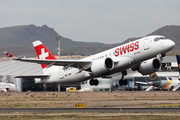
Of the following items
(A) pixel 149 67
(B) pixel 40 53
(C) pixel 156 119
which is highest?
(B) pixel 40 53

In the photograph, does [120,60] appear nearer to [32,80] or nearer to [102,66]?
[102,66]

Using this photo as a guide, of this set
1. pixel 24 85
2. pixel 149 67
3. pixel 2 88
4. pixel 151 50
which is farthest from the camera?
pixel 24 85

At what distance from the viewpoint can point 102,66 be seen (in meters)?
Result: 34.9

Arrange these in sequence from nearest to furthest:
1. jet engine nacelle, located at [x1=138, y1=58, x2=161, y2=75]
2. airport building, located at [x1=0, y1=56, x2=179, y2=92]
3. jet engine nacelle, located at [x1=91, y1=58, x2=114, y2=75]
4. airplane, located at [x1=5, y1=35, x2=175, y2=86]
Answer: airplane, located at [x1=5, y1=35, x2=175, y2=86] → jet engine nacelle, located at [x1=91, y1=58, x2=114, y2=75] → jet engine nacelle, located at [x1=138, y1=58, x2=161, y2=75] → airport building, located at [x1=0, y1=56, x2=179, y2=92]

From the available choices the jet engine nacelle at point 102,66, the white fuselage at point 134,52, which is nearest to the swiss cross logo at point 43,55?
the white fuselage at point 134,52

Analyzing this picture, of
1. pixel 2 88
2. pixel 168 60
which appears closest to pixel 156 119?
pixel 2 88

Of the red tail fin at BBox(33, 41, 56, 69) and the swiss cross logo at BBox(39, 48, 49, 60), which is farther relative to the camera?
the swiss cross logo at BBox(39, 48, 49, 60)

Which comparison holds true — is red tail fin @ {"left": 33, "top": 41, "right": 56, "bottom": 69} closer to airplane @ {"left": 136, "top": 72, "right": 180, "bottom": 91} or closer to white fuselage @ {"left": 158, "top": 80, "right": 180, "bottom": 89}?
airplane @ {"left": 136, "top": 72, "right": 180, "bottom": 91}

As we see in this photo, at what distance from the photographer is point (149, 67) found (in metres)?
37.8

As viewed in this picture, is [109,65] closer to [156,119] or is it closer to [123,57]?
[123,57]

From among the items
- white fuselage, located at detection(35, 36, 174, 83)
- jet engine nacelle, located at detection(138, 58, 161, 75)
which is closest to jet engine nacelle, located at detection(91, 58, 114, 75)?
white fuselage, located at detection(35, 36, 174, 83)

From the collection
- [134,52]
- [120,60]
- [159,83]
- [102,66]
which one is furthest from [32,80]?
[134,52]

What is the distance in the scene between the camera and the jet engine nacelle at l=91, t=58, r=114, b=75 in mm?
34781

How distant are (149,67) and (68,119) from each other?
19078mm
